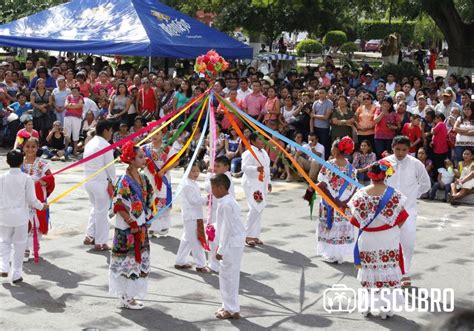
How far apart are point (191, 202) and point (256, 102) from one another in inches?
301

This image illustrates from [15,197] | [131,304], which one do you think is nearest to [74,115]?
[15,197]

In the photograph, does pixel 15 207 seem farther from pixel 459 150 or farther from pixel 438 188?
pixel 459 150

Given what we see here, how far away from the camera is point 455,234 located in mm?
11305

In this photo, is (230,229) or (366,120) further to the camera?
(366,120)

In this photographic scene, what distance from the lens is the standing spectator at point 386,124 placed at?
1473 cm

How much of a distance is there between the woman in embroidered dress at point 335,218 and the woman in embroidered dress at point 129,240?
253cm

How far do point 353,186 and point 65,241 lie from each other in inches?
142

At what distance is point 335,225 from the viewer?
970 centimetres

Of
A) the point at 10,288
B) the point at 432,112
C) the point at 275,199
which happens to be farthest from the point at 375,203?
the point at 432,112

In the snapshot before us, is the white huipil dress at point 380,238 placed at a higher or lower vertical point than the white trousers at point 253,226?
higher

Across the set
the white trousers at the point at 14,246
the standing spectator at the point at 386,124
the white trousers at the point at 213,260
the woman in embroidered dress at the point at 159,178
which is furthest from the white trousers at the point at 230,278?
the standing spectator at the point at 386,124

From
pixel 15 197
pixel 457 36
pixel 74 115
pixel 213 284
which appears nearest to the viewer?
pixel 15 197

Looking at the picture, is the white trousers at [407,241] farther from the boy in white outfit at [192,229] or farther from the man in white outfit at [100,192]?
the man in white outfit at [100,192]

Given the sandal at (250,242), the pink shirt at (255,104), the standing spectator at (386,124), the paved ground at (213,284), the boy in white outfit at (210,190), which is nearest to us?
the paved ground at (213,284)
